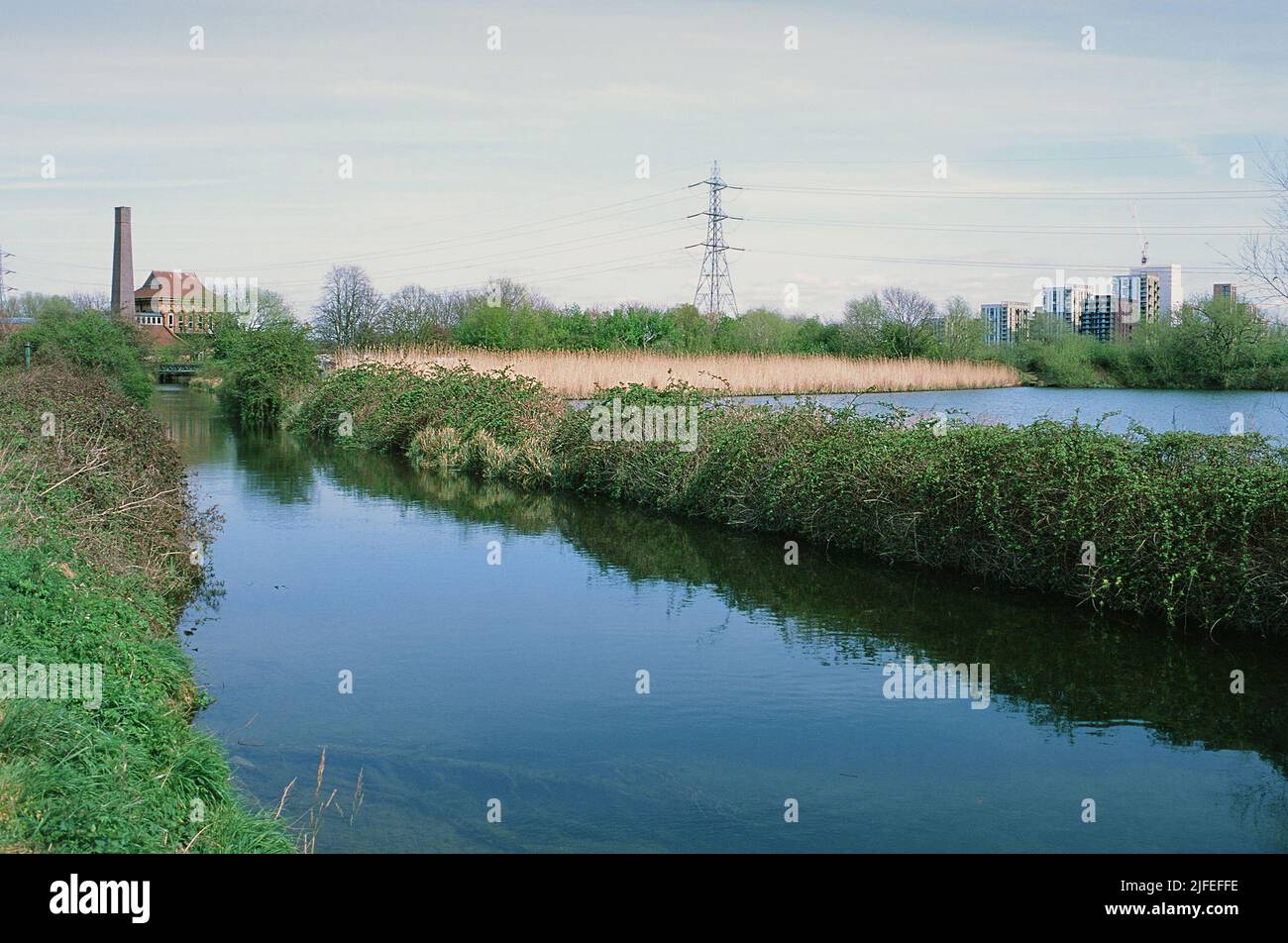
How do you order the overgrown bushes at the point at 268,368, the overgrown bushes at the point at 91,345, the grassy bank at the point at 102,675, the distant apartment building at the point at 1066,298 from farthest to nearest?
the distant apartment building at the point at 1066,298, the overgrown bushes at the point at 268,368, the overgrown bushes at the point at 91,345, the grassy bank at the point at 102,675

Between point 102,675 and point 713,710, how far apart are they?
3.94m

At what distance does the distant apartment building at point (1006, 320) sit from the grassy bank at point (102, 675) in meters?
46.7

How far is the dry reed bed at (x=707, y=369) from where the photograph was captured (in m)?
32.9

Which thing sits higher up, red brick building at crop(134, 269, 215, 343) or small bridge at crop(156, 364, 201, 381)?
red brick building at crop(134, 269, 215, 343)

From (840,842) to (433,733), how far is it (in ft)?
9.69

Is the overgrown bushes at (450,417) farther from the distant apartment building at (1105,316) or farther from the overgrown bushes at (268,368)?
the distant apartment building at (1105,316)

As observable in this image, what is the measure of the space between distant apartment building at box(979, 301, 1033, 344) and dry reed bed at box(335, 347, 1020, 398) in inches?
368

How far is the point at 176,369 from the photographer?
199ft

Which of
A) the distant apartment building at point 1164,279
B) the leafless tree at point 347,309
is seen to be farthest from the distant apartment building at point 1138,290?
the leafless tree at point 347,309

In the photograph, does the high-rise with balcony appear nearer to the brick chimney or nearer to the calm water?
the calm water

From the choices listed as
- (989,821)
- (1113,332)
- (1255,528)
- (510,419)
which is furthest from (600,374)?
(1113,332)

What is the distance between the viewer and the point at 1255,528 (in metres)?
9.59

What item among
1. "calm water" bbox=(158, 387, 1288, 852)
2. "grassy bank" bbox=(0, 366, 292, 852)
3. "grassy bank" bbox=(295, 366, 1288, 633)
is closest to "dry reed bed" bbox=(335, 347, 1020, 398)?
"grassy bank" bbox=(295, 366, 1288, 633)

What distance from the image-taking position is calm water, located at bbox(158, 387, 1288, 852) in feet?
20.1
